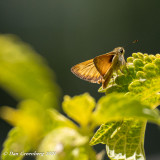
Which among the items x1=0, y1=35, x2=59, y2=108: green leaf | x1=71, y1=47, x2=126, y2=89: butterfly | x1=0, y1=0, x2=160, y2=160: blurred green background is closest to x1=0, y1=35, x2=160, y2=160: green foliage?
x1=0, y1=35, x2=59, y2=108: green leaf

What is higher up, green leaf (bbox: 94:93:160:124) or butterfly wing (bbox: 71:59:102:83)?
green leaf (bbox: 94:93:160:124)

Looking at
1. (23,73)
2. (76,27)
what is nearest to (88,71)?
(23,73)

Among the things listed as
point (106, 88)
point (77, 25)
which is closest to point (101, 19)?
point (77, 25)

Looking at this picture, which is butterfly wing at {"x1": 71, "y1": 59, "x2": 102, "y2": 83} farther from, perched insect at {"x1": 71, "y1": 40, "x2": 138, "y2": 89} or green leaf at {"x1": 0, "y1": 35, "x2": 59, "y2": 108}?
green leaf at {"x1": 0, "y1": 35, "x2": 59, "y2": 108}

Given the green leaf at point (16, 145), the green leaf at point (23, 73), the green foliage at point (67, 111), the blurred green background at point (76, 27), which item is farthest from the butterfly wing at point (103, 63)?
the blurred green background at point (76, 27)

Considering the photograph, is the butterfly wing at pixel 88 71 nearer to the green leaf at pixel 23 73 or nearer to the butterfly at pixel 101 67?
the butterfly at pixel 101 67

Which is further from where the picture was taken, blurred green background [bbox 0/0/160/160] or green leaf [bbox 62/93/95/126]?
blurred green background [bbox 0/0/160/160]

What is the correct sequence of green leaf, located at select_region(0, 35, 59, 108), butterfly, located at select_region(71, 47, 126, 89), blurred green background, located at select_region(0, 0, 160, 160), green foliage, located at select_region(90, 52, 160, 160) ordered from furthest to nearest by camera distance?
blurred green background, located at select_region(0, 0, 160, 160) → butterfly, located at select_region(71, 47, 126, 89) → green foliage, located at select_region(90, 52, 160, 160) → green leaf, located at select_region(0, 35, 59, 108)

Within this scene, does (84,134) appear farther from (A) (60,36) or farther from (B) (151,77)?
(A) (60,36)
